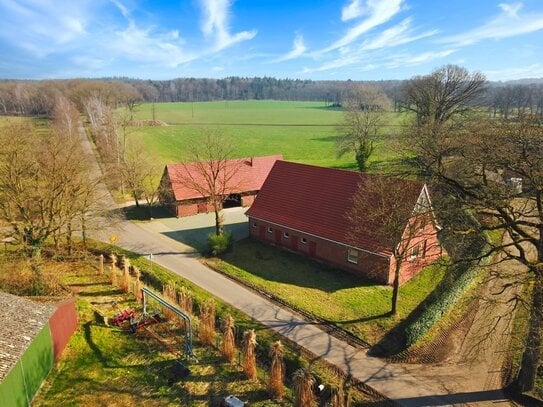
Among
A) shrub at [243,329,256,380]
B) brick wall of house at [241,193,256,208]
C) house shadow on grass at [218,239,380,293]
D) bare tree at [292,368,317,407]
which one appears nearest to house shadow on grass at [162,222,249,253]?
house shadow on grass at [218,239,380,293]

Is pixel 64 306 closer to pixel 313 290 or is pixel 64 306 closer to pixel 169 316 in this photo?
pixel 169 316

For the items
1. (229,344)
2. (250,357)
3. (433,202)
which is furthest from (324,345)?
(433,202)

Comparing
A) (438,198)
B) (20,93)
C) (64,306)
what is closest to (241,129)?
(20,93)

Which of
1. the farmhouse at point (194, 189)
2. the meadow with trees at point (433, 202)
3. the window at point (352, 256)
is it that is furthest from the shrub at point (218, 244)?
the window at point (352, 256)

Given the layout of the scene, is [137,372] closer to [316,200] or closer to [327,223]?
[327,223]

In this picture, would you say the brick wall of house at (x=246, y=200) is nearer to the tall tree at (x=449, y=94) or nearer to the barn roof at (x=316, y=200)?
the barn roof at (x=316, y=200)

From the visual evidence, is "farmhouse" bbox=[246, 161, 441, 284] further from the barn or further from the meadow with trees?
the barn

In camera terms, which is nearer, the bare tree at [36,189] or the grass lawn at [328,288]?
the grass lawn at [328,288]
